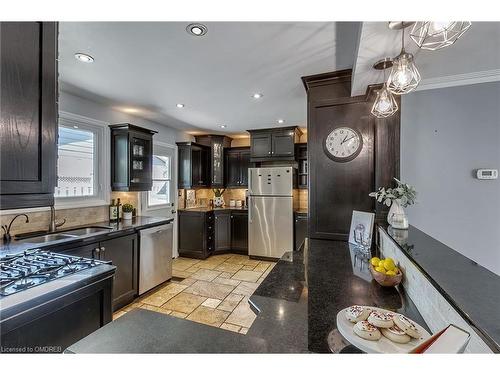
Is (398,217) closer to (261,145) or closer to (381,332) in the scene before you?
(381,332)

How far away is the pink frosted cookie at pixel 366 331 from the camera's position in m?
0.81

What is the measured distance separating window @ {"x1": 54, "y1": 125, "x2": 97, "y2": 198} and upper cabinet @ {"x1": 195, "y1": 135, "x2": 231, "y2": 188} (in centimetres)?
240

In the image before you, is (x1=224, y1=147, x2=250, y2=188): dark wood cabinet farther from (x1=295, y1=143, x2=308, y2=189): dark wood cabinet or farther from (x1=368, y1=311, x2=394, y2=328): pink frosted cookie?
(x1=368, y1=311, x2=394, y2=328): pink frosted cookie

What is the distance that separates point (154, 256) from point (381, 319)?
3.01m

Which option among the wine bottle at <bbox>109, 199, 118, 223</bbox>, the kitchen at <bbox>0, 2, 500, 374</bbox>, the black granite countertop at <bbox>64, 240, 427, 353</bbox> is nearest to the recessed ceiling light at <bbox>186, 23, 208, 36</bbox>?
the kitchen at <bbox>0, 2, 500, 374</bbox>

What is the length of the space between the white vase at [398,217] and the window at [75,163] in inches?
139

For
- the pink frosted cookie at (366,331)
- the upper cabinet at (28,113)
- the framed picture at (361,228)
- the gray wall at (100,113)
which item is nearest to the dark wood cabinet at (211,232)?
the gray wall at (100,113)

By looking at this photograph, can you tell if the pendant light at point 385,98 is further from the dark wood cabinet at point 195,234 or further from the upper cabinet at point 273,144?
the dark wood cabinet at point 195,234

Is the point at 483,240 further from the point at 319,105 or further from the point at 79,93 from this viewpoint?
the point at 79,93

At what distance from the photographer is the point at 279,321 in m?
1.00

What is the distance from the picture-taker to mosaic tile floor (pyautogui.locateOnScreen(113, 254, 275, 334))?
8.42 ft

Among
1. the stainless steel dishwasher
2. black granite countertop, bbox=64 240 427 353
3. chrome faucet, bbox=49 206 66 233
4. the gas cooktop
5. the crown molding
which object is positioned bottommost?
the stainless steel dishwasher

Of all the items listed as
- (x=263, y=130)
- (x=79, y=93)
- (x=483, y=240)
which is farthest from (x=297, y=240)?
(x=79, y=93)

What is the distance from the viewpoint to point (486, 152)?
2133 millimetres
